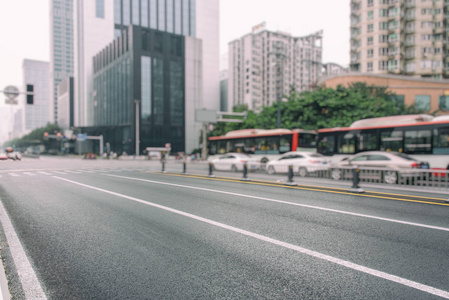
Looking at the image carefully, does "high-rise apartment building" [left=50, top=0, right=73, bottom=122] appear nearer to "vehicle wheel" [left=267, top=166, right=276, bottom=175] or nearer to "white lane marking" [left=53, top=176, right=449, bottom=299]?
"vehicle wheel" [left=267, top=166, right=276, bottom=175]

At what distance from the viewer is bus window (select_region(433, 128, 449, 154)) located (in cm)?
1562

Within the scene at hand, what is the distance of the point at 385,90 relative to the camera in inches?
1661

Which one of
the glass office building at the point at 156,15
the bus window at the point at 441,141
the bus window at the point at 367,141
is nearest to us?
the bus window at the point at 441,141

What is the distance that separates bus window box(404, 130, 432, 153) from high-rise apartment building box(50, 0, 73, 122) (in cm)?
16328

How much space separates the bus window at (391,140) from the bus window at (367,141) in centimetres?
42

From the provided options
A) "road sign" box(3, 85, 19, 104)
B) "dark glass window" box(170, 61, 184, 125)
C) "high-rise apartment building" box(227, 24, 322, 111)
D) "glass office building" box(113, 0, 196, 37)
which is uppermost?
"glass office building" box(113, 0, 196, 37)

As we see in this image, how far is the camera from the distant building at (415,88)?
A: 147 feet

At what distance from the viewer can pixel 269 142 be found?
25688 mm

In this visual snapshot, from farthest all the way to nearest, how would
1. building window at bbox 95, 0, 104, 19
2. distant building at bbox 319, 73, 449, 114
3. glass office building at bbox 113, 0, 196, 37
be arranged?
glass office building at bbox 113, 0, 196, 37 → building window at bbox 95, 0, 104, 19 → distant building at bbox 319, 73, 449, 114

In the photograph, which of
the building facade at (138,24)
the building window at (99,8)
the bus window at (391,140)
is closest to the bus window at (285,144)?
the bus window at (391,140)

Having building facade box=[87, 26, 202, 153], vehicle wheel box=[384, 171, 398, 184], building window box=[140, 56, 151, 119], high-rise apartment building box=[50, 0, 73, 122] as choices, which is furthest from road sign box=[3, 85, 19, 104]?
high-rise apartment building box=[50, 0, 73, 122]

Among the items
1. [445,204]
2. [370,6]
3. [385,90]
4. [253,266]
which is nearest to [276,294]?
[253,266]

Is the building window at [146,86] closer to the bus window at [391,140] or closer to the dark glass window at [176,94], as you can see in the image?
the dark glass window at [176,94]

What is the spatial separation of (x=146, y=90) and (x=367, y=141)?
60.8 metres
